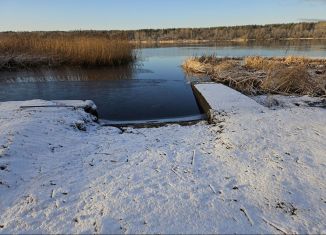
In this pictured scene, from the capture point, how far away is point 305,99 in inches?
290

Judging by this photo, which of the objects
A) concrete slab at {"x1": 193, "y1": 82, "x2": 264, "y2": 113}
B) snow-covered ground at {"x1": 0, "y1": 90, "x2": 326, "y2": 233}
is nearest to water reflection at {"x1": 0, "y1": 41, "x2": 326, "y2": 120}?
concrete slab at {"x1": 193, "y1": 82, "x2": 264, "y2": 113}

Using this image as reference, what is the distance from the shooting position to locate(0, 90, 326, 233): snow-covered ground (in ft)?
8.66

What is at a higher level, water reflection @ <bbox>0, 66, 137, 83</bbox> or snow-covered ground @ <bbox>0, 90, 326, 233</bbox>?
snow-covered ground @ <bbox>0, 90, 326, 233</bbox>

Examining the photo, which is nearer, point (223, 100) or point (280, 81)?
point (223, 100)

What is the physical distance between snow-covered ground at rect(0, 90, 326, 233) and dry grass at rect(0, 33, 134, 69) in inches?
405

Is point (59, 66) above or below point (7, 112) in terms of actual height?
below

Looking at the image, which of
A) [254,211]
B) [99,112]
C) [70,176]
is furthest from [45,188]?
[99,112]

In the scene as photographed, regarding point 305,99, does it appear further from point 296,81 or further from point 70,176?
point 70,176

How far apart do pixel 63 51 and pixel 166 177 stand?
14041mm

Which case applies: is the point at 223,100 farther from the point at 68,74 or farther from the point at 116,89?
the point at 68,74

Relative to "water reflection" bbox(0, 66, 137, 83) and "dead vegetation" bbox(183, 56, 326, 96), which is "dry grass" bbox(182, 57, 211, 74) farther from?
"water reflection" bbox(0, 66, 137, 83)

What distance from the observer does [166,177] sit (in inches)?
135

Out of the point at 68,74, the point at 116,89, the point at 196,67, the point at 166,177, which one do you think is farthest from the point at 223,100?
the point at 68,74

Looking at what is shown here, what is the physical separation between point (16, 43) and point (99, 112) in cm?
1169
